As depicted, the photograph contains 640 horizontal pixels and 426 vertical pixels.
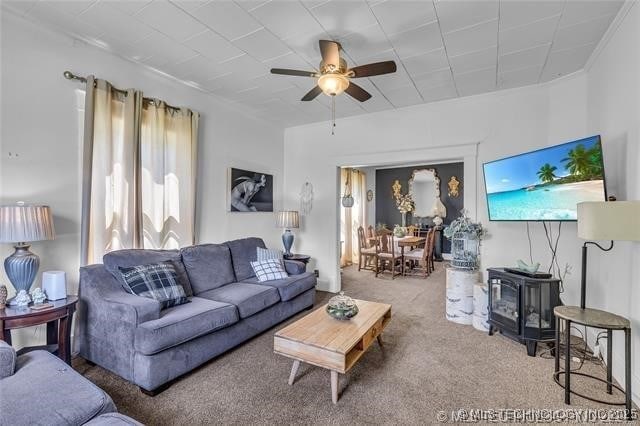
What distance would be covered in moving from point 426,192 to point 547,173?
211 inches

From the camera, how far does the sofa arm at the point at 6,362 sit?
1.51 metres

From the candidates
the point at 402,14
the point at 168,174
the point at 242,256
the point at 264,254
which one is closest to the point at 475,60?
the point at 402,14

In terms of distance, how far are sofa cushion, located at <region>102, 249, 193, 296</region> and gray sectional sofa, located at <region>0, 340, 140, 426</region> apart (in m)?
1.07

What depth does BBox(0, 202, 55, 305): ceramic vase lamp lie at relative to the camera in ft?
6.83

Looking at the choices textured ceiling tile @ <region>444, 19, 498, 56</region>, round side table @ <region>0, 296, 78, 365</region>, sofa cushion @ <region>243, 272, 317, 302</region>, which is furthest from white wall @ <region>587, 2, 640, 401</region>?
round side table @ <region>0, 296, 78, 365</region>

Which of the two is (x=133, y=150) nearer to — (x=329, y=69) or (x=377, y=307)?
(x=329, y=69)

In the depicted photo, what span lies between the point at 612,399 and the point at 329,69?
3303 mm

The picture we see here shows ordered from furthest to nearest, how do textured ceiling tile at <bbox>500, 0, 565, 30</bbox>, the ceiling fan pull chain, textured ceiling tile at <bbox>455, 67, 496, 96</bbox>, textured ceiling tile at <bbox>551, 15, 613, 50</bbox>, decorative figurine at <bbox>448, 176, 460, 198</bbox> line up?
decorative figurine at <bbox>448, 176, 460, 198</bbox> < the ceiling fan pull chain < textured ceiling tile at <bbox>455, 67, 496, 96</bbox> < textured ceiling tile at <bbox>551, 15, 613, 50</bbox> < textured ceiling tile at <bbox>500, 0, 565, 30</bbox>

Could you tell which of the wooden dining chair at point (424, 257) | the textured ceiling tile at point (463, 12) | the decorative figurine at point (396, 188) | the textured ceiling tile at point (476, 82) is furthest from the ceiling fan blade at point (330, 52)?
the decorative figurine at point (396, 188)

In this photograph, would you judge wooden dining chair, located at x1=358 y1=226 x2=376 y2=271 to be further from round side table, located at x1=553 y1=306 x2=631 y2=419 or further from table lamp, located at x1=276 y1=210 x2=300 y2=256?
round side table, located at x1=553 y1=306 x2=631 y2=419

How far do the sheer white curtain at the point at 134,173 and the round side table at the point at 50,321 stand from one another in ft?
1.86

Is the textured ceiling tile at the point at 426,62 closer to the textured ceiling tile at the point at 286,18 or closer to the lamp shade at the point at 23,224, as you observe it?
the textured ceiling tile at the point at 286,18

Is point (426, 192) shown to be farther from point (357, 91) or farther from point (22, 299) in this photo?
point (22, 299)

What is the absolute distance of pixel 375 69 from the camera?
2469mm
